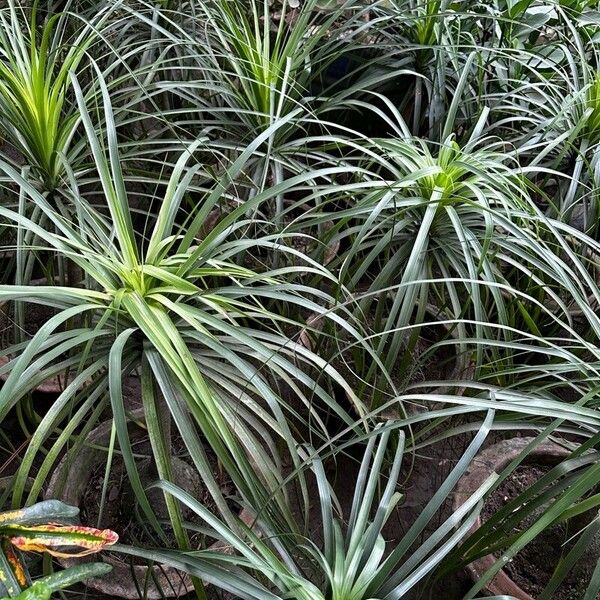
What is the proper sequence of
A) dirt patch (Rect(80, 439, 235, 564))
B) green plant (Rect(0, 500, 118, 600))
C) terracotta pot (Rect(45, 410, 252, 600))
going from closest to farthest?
green plant (Rect(0, 500, 118, 600)) < terracotta pot (Rect(45, 410, 252, 600)) < dirt patch (Rect(80, 439, 235, 564))

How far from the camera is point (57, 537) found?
62cm

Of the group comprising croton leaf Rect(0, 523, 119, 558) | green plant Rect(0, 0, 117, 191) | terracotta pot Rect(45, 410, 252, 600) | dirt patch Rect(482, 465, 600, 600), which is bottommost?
dirt patch Rect(482, 465, 600, 600)

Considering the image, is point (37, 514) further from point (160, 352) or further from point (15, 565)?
point (160, 352)

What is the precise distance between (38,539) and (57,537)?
0.06 feet

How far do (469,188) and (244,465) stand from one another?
57cm

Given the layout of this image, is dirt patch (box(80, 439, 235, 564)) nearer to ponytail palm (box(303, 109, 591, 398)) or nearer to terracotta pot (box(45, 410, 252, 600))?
terracotta pot (box(45, 410, 252, 600))

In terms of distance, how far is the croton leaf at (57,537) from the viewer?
611 millimetres

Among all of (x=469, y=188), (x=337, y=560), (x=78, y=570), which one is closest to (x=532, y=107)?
(x=469, y=188)

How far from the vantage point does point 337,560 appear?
2.12 feet

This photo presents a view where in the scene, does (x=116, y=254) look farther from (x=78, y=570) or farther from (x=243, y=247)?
(x=78, y=570)

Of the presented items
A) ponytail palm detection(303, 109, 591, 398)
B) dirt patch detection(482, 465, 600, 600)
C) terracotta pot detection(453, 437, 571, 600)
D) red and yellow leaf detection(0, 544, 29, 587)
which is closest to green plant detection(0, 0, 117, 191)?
ponytail palm detection(303, 109, 591, 398)

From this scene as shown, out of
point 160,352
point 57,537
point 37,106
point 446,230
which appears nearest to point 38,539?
point 57,537

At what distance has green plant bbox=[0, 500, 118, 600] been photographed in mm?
596

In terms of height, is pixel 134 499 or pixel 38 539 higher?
pixel 38 539
